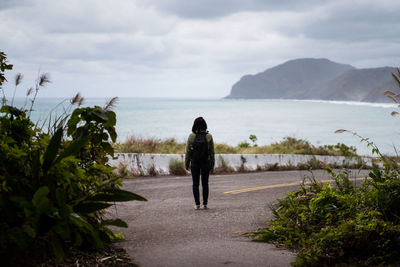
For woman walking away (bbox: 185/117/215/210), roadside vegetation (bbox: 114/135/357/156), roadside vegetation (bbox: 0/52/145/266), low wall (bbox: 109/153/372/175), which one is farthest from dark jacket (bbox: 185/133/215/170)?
roadside vegetation (bbox: 114/135/357/156)

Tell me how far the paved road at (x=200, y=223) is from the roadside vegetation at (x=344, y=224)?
41cm

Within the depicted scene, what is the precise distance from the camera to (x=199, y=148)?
9211 millimetres

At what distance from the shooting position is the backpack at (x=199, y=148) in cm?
920

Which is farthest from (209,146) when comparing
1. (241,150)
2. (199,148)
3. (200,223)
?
(241,150)

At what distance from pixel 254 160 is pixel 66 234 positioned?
554 inches

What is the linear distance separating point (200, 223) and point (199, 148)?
1.96 metres

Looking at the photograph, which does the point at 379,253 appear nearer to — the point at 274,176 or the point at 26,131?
the point at 26,131

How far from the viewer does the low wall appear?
1502 cm

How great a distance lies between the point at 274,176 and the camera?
14422 mm

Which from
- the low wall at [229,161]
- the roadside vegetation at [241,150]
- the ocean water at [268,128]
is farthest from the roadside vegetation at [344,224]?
the roadside vegetation at [241,150]

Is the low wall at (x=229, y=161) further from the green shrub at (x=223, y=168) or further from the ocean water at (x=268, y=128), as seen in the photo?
Answer: the ocean water at (x=268, y=128)

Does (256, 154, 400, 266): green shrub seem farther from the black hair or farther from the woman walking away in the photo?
the black hair

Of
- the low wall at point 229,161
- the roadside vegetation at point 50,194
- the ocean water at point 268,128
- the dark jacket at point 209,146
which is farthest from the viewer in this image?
the ocean water at point 268,128

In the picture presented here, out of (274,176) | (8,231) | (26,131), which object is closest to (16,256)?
(8,231)
